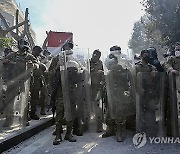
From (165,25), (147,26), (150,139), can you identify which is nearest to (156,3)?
(165,25)

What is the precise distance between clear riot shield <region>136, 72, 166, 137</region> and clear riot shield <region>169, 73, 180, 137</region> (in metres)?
0.16

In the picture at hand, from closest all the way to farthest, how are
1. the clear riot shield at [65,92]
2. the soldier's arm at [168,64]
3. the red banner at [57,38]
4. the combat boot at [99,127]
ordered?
the clear riot shield at [65,92], the soldier's arm at [168,64], the combat boot at [99,127], the red banner at [57,38]

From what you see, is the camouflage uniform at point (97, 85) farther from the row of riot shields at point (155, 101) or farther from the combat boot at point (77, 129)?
the row of riot shields at point (155, 101)

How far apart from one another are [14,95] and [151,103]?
9.14ft

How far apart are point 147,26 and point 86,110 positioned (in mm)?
16691

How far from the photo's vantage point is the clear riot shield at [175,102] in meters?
5.15

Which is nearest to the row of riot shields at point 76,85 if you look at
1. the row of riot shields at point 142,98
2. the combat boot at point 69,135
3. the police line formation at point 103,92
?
the police line formation at point 103,92

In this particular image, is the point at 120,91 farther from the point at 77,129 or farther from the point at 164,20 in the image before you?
the point at 164,20

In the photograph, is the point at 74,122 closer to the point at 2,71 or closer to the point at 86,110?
the point at 86,110

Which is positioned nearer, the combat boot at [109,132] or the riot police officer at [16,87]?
the combat boot at [109,132]

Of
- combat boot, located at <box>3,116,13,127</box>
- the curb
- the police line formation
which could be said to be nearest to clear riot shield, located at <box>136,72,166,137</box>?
the police line formation

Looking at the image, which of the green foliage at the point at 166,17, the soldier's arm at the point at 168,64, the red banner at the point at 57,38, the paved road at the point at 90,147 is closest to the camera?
the paved road at the point at 90,147

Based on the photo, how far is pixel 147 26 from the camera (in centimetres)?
2150

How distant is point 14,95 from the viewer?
6000mm
